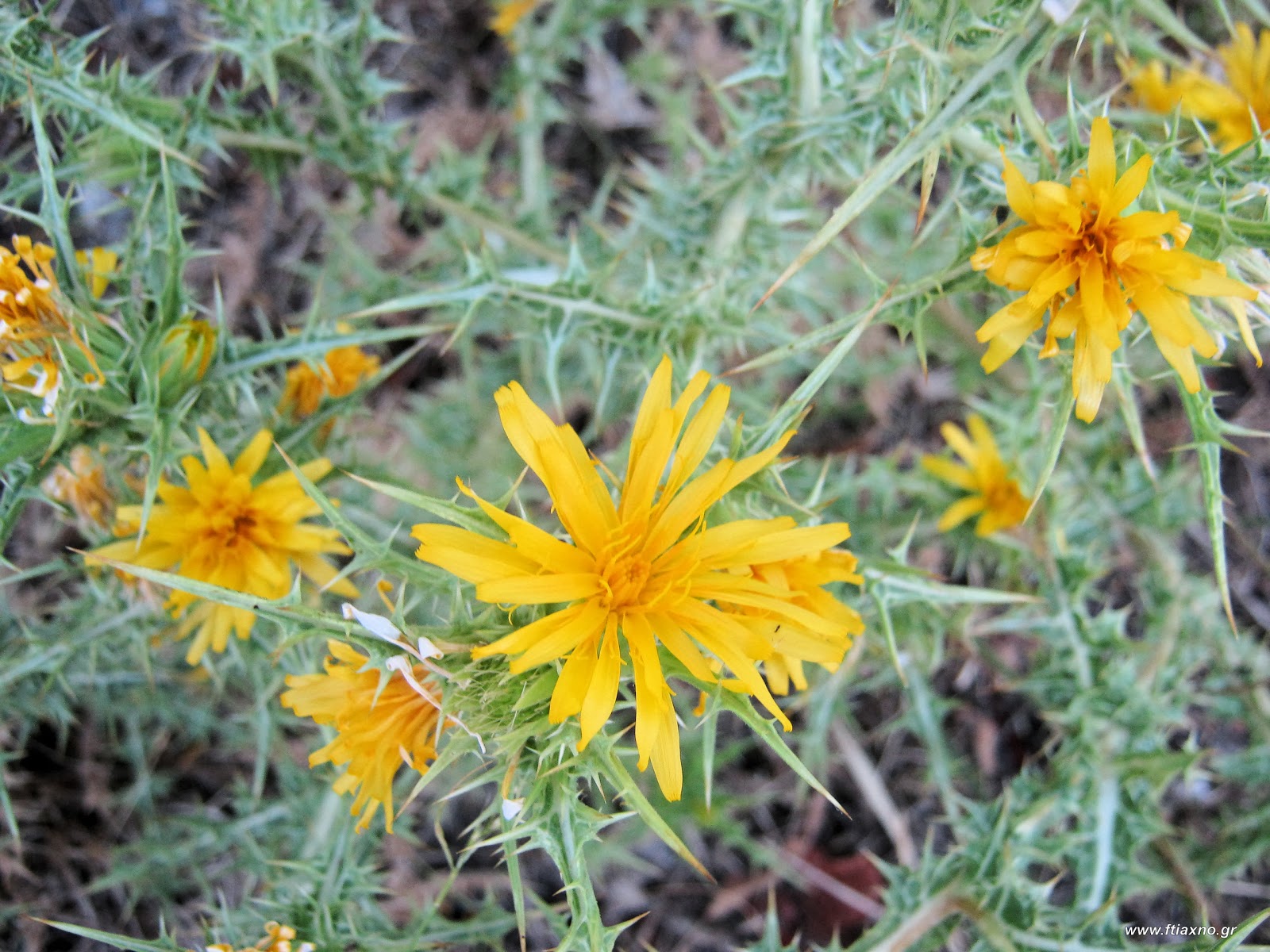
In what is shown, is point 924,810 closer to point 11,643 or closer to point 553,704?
point 553,704

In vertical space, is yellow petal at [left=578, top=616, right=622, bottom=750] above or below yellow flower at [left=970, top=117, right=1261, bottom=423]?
below

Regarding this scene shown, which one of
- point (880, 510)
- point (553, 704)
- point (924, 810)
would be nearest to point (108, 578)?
point (553, 704)

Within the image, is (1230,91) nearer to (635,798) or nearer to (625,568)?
(625,568)

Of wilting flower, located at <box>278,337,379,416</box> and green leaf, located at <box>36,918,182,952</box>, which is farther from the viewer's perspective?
wilting flower, located at <box>278,337,379,416</box>

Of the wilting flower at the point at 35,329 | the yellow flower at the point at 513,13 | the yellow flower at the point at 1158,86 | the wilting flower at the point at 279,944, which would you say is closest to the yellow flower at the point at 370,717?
the wilting flower at the point at 279,944

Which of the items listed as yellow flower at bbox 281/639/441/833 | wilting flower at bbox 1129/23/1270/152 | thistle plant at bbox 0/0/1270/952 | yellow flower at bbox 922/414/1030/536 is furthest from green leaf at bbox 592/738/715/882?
wilting flower at bbox 1129/23/1270/152

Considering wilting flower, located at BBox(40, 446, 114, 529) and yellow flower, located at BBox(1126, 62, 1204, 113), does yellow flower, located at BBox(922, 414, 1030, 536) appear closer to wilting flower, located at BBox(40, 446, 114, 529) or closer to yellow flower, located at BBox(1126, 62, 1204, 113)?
yellow flower, located at BBox(1126, 62, 1204, 113)

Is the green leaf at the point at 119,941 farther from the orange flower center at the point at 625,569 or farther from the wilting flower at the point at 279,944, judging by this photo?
the orange flower center at the point at 625,569
